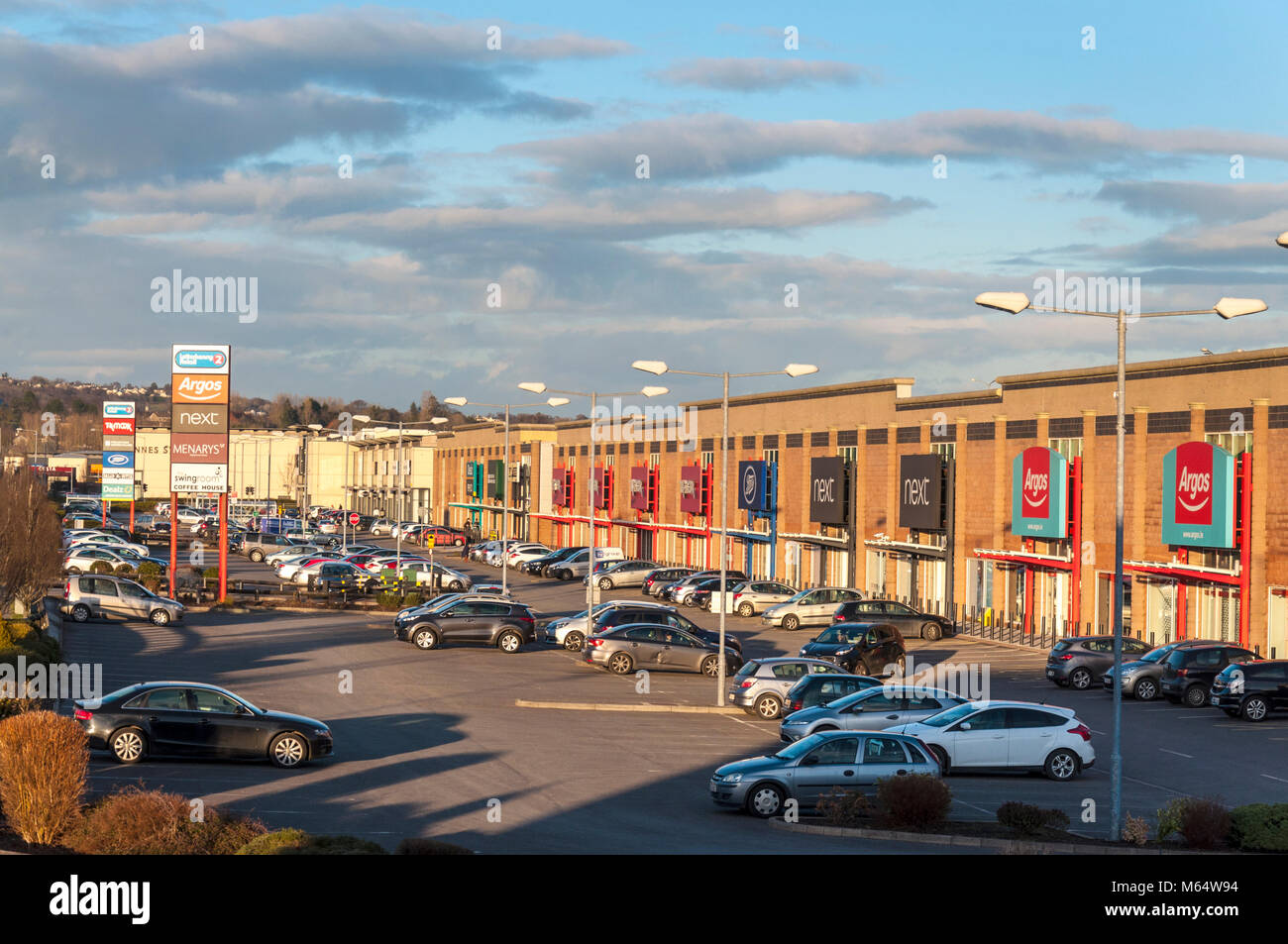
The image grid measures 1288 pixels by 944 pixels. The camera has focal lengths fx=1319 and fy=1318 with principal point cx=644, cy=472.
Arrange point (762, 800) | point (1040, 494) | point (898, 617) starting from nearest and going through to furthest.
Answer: point (762, 800)
point (898, 617)
point (1040, 494)

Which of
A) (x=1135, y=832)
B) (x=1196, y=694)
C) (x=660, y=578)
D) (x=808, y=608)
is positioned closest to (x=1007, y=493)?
(x=808, y=608)

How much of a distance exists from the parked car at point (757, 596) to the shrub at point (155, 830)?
134 feet

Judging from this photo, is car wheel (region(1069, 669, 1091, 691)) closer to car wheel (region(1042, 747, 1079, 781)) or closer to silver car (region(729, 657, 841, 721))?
silver car (region(729, 657, 841, 721))

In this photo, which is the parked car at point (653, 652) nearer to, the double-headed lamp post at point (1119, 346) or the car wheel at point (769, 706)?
the car wheel at point (769, 706)

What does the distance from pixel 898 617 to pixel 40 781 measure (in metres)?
35.8

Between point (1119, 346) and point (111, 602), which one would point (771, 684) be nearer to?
point (1119, 346)

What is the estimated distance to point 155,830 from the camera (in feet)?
48.5

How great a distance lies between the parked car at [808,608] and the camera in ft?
168

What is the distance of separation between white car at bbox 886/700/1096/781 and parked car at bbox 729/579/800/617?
30493 mm

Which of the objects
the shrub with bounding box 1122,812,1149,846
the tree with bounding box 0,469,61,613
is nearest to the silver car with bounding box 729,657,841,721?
the shrub with bounding box 1122,812,1149,846

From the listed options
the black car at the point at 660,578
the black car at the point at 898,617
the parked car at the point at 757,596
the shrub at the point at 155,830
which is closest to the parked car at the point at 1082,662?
the black car at the point at 898,617
